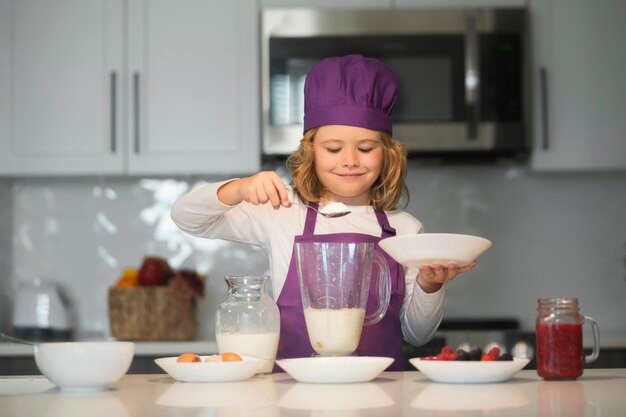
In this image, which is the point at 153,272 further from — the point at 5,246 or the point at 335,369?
the point at 335,369

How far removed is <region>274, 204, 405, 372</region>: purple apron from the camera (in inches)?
72.2

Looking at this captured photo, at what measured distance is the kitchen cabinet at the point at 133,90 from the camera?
3.16 metres

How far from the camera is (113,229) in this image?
3486 millimetres

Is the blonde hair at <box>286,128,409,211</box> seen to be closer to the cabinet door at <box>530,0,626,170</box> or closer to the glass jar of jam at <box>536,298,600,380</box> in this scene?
the glass jar of jam at <box>536,298,600,380</box>

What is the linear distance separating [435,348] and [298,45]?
106cm

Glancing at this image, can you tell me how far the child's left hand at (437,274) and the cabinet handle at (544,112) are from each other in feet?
5.00

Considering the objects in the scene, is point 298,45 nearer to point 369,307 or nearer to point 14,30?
point 14,30

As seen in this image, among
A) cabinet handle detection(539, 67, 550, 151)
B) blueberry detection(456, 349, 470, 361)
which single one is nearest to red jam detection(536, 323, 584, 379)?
blueberry detection(456, 349, 470, 361)

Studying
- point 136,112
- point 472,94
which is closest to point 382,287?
point 472,94

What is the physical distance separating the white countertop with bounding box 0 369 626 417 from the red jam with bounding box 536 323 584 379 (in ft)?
0.08

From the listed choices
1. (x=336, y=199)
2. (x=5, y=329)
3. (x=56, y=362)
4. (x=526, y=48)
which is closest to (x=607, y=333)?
(x=526, y=48)

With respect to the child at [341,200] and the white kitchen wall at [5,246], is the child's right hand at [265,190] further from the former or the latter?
the white kitchen wall at [5,246]

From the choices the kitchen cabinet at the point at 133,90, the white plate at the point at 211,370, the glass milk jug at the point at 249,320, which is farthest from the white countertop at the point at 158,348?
the white plate at the point at 211,370

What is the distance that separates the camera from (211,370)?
1.37 metres
